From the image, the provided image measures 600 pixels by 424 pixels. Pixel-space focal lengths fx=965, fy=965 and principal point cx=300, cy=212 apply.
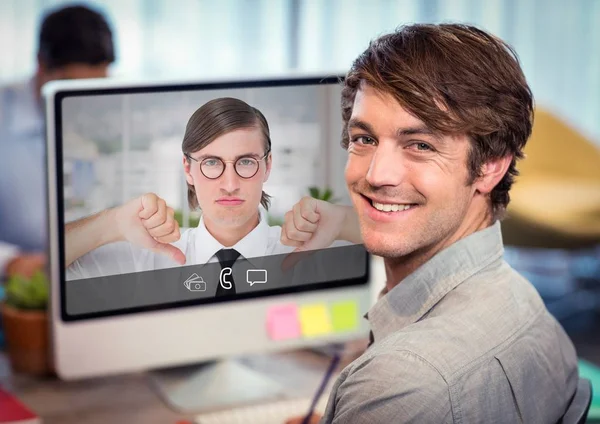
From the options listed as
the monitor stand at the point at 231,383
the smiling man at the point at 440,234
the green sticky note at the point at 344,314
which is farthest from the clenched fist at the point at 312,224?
the monitor stand at the point at 231,383

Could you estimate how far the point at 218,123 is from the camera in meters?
1.21

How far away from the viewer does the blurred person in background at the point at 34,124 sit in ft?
8.48

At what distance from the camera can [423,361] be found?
3.44ft

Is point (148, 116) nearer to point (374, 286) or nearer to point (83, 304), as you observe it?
point (83, 304)

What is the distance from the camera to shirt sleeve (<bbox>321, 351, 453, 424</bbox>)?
3.35ft

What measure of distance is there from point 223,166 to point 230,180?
2 centimetres

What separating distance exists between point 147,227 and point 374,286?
2.30ft

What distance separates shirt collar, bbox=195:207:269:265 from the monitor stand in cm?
57

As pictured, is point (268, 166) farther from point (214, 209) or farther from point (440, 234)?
point (440, 234)

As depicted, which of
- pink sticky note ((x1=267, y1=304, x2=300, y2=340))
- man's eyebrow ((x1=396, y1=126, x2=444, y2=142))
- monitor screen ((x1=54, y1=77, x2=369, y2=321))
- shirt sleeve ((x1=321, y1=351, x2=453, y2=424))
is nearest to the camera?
shirt sleeve ((x1=321, y1=351, x2=453, y2=424))

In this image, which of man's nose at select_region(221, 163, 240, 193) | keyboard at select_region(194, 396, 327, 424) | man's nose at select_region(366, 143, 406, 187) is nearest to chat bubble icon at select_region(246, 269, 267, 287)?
man's nose at select_region(221, 163, 240, 193)

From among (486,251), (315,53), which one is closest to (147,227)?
(486,251)

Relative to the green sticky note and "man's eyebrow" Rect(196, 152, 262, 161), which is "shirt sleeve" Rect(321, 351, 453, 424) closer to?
"man's eyebrow" Rect(196, 152, 262, 161)

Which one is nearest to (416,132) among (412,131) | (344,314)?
(412,131)
